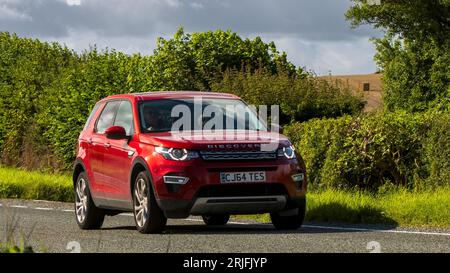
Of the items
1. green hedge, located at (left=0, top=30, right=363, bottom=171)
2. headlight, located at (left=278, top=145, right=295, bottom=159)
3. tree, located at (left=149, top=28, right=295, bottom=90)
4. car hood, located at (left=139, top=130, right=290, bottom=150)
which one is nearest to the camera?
car hood, located at (left=139, top=130, right=290, bottom=150)

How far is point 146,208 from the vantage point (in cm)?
1296

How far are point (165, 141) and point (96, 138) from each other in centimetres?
230

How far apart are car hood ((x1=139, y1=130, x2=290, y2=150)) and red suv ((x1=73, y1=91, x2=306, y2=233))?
12 millimetres

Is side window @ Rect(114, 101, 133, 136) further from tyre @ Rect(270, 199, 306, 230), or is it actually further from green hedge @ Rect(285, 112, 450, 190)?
green hedge @ Rect(285, 112, 450, 190)

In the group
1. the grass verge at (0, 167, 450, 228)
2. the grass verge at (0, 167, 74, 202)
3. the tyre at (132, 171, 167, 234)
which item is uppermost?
the tyre at (132, 171, 167, 234)

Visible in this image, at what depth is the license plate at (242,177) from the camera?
12.7 m

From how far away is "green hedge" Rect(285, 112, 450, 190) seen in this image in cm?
1852

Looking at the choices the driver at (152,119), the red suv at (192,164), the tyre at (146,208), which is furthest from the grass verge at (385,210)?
the tyre at (146,208)

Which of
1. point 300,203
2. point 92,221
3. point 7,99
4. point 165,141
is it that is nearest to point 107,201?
point 92,221

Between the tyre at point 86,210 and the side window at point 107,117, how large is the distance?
71 cm

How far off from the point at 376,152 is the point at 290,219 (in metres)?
5.91

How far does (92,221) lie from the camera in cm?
1482

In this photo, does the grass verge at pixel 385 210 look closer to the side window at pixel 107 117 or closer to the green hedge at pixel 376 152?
the green hedge at pixel 376 152

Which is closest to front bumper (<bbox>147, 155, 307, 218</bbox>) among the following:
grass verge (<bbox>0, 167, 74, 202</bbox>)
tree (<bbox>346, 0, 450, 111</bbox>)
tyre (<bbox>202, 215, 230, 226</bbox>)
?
tyre (<bbox>202, 215, 230, 226</bbox>)
